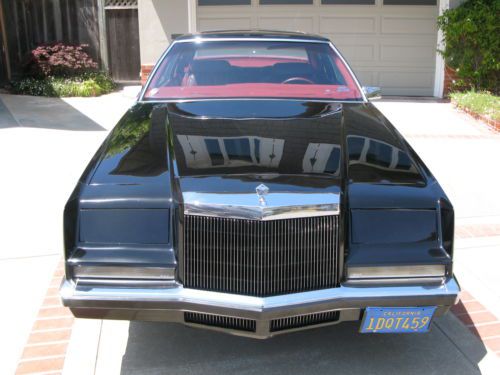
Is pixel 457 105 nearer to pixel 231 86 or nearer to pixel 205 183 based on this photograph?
pixel 231 86

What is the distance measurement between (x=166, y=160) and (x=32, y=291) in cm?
158

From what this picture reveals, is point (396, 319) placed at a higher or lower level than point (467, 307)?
higher

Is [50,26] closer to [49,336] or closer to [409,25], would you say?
[409,25]

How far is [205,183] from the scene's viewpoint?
2852mm

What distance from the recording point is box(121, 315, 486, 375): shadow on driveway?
3174mm

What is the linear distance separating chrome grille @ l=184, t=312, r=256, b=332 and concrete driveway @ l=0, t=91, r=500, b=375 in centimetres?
39

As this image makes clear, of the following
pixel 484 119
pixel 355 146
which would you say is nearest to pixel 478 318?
pixel 355 146

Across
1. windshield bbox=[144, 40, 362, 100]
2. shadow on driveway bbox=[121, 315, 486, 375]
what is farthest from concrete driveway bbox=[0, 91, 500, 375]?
windshield bbox=[144, 40, 362, 100]

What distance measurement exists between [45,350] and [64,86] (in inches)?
380

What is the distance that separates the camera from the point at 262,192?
2777 millimetres

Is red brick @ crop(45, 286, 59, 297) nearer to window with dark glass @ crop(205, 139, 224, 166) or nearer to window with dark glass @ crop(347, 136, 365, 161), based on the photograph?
window with dark glass @ crop(205, 139, 224, 166)

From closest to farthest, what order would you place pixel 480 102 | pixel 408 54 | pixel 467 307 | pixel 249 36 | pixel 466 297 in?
pixel 467 307 → pixel 466 297 → pixel 249 36 → pixel 480 102 → pixel 408 54

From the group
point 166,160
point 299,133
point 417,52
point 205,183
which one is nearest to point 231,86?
point 299,133

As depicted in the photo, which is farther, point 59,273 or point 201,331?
point 59,273
